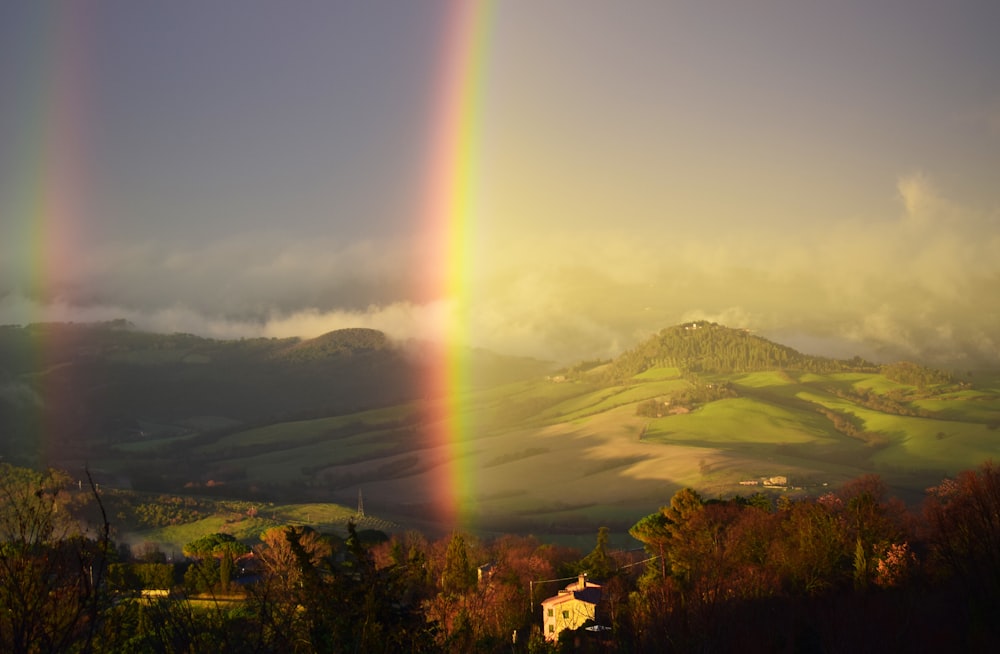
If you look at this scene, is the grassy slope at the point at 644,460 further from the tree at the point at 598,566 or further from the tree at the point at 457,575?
the tree at the point at 457,575

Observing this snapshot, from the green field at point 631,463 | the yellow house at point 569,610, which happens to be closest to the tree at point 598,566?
the yellow house at point 569,610

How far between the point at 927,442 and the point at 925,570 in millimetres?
122022

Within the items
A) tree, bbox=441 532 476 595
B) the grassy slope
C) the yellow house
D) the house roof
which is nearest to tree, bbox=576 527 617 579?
the house roof

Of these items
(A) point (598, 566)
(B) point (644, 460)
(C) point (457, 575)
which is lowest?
(B) point (644, 460)

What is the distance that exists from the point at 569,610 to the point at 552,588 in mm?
7964

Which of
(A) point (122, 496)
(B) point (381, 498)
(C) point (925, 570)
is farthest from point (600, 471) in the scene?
(C) point (925, 570)

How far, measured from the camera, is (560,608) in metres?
46.0

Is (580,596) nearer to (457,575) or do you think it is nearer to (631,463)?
(457,575)

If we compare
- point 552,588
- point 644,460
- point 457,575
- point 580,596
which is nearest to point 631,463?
point 644,460

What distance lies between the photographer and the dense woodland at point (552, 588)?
1222 cm

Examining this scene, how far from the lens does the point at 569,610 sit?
45500 millimetres

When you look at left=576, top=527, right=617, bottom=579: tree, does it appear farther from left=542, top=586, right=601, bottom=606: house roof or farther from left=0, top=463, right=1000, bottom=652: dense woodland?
left=542, top=586, right=601, bottom=606: house roof

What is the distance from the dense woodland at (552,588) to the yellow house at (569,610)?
3.06ft

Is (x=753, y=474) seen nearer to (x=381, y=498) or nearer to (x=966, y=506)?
(x=381, y=498)
